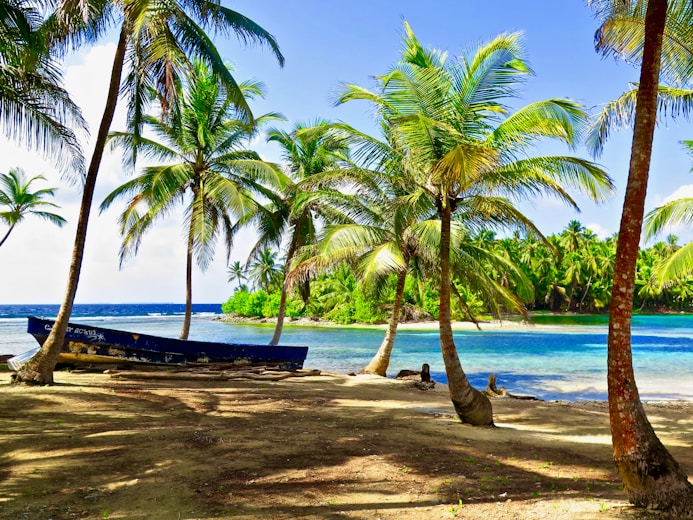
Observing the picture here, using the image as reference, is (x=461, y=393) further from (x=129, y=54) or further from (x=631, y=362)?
(x=129, y=54)

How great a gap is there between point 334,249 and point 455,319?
37303 millimetres

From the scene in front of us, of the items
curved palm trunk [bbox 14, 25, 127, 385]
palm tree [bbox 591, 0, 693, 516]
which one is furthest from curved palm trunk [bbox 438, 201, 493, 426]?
curved palm trunk [bbox 14, 25, 127, 385]

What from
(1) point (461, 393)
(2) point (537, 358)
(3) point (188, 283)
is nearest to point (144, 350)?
(3) point (188, 283)

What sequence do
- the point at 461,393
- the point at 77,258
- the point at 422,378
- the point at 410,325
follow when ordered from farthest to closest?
the point at 410,325 → the point at 422,378 → the point at 77,258 → the point at 461,393

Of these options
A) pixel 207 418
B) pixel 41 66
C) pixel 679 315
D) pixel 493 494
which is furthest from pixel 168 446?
pixel 679 315

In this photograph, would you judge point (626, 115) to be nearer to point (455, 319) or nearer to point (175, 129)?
point (175, 129)

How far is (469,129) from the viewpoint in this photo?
9.52 metres

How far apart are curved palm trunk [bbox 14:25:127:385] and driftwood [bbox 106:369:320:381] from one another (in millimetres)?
2488

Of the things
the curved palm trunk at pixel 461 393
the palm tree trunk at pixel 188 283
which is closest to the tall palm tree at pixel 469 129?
the curved palm trunk at pixel 461 393

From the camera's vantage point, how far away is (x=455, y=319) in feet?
167

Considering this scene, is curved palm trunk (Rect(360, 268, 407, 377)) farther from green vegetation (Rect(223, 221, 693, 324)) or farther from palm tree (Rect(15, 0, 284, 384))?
green vegetation (Rect(223, 221, 693, 324))

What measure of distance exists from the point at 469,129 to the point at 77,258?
7918mm

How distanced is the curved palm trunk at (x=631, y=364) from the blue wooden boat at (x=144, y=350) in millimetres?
11970

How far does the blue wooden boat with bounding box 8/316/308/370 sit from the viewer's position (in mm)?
13414
